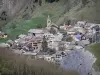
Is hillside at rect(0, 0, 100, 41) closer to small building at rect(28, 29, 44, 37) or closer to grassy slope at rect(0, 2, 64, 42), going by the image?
grassy slope at rect(0, 2, 64, 42)

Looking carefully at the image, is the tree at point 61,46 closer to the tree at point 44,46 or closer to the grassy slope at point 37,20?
the tree at point 44,46

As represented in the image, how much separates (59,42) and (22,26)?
34.4 ft

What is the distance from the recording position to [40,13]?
4025 centimetres

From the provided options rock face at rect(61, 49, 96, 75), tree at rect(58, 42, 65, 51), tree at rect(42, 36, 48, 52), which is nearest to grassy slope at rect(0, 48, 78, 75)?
rock face at rect(61, 49, 96, 75)

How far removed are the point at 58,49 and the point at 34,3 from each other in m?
19.1

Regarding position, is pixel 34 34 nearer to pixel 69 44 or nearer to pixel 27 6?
pixel 69 44

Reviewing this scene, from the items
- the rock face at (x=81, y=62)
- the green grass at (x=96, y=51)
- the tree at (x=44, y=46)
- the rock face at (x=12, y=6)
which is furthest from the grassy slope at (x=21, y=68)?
the rock face at (x=12, y=6)

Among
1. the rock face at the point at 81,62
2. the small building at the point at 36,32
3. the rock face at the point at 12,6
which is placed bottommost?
the rock face at the point at 81,62

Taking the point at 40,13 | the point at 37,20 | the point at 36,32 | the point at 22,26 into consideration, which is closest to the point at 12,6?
the point at 40,13

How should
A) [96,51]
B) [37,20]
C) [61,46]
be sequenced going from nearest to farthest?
[96,51] → [61,46] → [37,20]

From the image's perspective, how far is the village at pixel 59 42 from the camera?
23.1 metres

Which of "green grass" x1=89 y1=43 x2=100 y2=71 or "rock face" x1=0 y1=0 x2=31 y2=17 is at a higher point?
"rock face" x1=0 y1=0 x2=31 y2=17

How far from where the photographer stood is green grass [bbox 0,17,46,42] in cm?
3536

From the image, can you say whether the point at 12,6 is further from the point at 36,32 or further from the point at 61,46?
the point at 61,46
